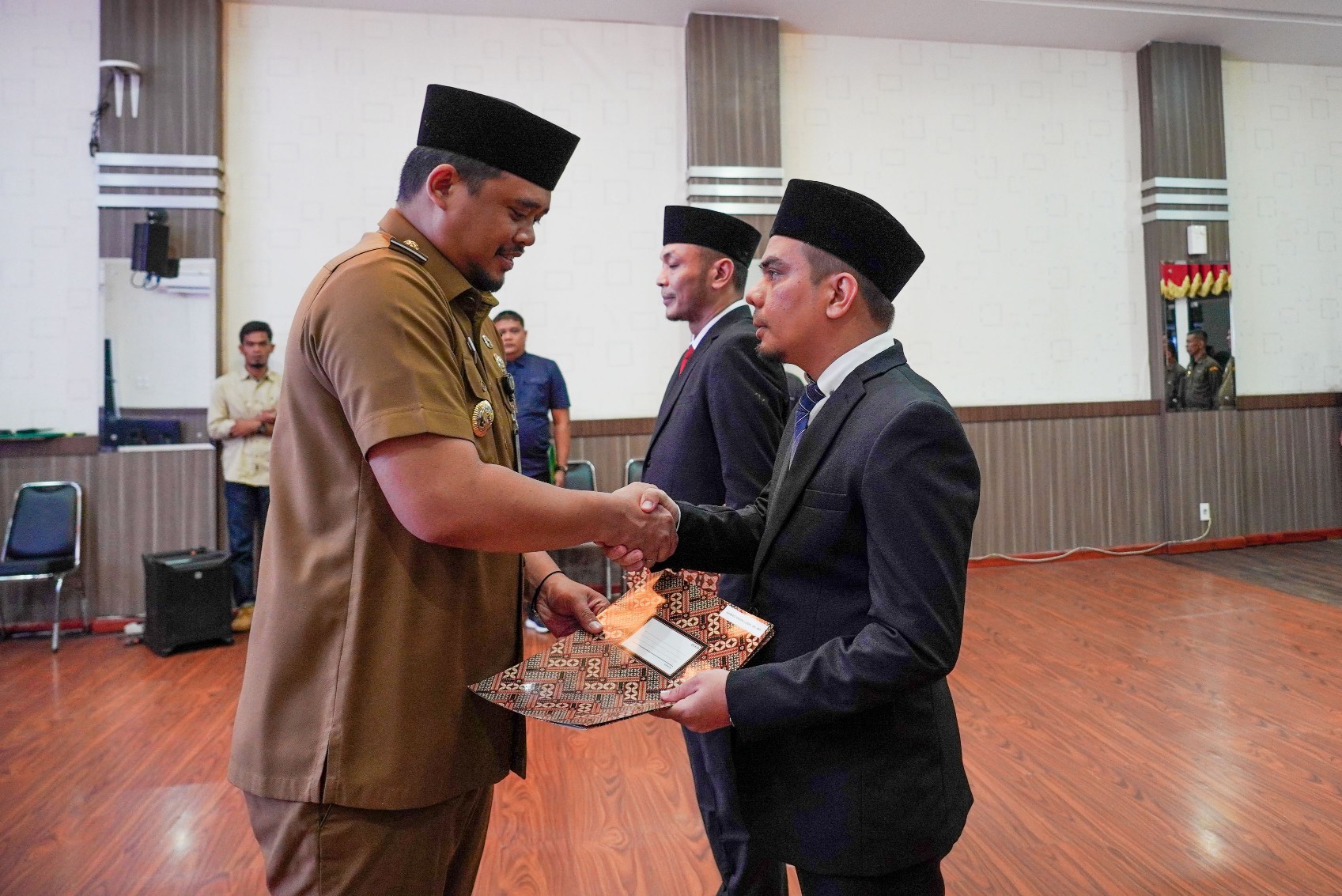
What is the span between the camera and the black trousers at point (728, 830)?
6.26 ft

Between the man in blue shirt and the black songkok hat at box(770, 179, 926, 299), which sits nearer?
the black songkok hat at box(770, 179, 926, 299)

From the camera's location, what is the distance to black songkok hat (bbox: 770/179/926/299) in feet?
4.44

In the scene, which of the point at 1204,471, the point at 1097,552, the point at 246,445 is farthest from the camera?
the point at 1204,471

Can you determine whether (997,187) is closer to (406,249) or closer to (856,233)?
(856,233)

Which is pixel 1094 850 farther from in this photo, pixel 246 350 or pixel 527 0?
pixel 527 0

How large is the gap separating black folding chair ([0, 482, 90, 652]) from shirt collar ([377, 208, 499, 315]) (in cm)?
450

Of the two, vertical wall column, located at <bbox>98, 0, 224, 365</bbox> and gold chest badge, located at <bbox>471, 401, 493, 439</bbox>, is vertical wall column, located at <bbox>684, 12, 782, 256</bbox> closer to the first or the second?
vertical wall column, located at <bbox>98, 0, 224, 365</bbox>

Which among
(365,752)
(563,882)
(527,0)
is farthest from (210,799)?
(527,0)

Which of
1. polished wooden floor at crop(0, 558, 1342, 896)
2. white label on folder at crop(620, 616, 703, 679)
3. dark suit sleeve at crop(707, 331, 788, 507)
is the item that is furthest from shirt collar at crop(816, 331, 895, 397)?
polished wooden floor at crop(0, 558, 1342, 896)

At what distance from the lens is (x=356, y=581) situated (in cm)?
113

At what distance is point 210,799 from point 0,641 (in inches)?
122

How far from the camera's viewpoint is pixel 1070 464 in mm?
6551

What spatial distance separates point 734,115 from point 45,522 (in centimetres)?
486

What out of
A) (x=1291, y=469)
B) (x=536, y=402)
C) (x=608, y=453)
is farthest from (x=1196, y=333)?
(x=536, y=402)
